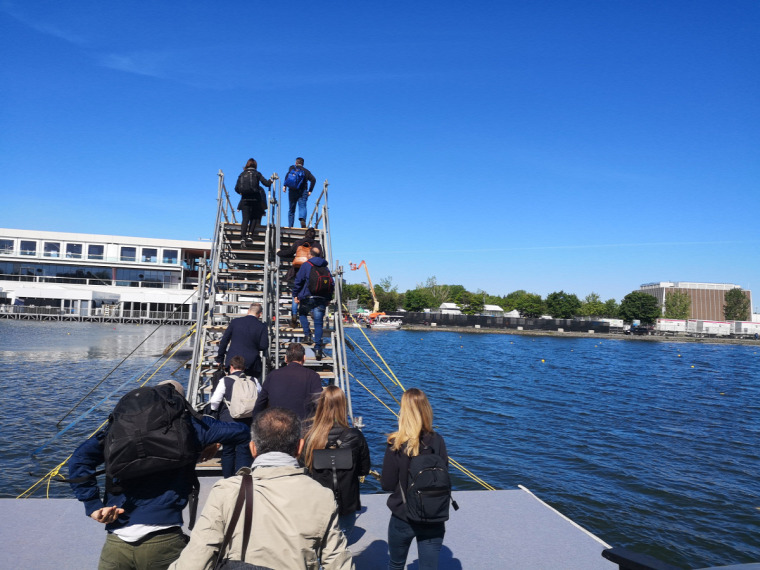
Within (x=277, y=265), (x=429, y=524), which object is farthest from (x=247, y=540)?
(x=277, y=265)

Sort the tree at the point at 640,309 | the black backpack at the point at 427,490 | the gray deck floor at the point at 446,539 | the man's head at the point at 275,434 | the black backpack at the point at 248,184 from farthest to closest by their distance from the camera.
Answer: the tree at the point at 640,309
the black backpack at the point at 248,184
the gray deck floor at the point at 446,539
the black backpack at the point at 427,490
the man's head at the point at 275,434

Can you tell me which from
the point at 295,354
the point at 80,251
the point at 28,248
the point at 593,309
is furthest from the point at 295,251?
the point at 593,309

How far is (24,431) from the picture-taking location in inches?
572

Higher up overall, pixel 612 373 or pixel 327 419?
pixel 327 419

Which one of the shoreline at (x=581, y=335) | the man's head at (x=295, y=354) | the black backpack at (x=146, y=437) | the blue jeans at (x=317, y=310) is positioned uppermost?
the blue jeans at (x=317, y=310)

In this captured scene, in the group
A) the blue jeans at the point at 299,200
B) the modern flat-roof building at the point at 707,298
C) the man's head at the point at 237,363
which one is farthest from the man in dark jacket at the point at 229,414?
the modern flat-roof building at the point at 707,298

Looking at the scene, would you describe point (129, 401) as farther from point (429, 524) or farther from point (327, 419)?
point (429, 524)

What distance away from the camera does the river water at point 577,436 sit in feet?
35.5

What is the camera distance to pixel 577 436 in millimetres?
18500

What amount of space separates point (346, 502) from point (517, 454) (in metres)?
12.2

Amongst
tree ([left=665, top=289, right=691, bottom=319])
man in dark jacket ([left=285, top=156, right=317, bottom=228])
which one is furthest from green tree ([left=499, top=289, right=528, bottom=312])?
man in dark jacket ([left=285, top=156, right=317, bottom=228])

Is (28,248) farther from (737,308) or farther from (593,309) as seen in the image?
(737,308)

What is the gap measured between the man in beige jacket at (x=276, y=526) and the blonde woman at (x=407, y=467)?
1.40 m

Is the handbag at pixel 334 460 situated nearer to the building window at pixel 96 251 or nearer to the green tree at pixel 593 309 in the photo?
the building window at pixel 96 251
